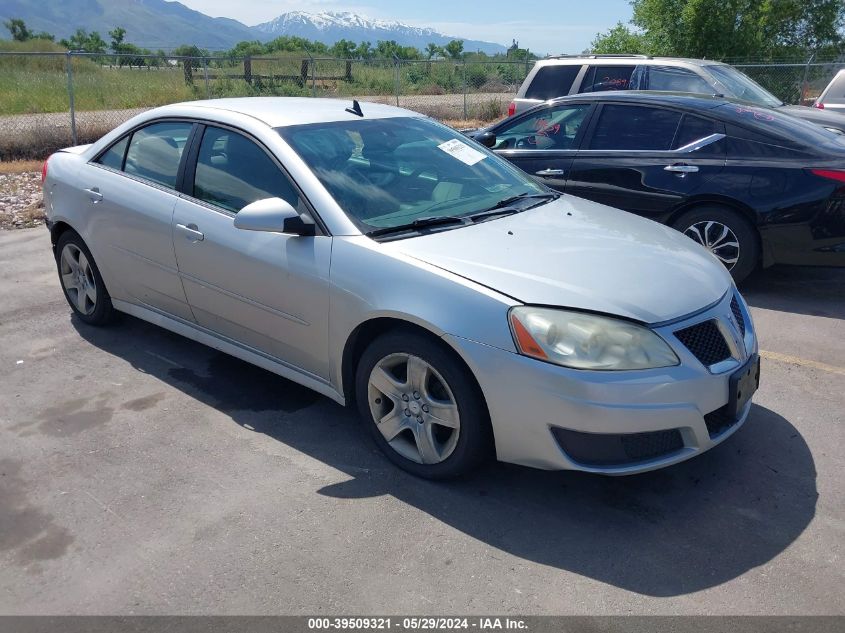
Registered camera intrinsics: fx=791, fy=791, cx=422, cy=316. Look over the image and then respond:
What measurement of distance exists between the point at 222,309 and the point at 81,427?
966 millimetres

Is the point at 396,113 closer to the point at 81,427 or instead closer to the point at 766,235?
the point at 81,427

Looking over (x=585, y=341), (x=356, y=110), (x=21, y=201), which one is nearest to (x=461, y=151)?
(x=356, y=110)

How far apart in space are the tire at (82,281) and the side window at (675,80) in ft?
24.1

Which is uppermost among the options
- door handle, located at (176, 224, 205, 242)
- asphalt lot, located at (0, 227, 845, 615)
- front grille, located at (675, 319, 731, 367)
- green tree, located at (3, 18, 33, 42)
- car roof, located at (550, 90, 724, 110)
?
green tree, located at (3, 18, 33, 42)

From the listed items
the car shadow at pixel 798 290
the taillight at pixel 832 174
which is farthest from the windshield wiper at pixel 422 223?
the taillight at pixel 832 174

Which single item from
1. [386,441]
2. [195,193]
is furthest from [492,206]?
[195,193]

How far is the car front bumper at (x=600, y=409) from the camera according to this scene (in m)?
3.09

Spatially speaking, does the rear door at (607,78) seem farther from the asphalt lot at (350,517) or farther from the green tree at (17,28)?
the green tree at (17,28)

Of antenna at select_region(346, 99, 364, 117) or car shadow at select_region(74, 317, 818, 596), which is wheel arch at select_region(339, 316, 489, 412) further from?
antenna at select_region(346, 99, 364, 117)

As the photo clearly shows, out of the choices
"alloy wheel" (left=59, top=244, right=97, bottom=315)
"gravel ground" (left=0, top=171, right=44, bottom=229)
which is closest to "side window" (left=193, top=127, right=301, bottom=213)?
"alloy wheel" (left=59, top=244, right=97, bottom=315)

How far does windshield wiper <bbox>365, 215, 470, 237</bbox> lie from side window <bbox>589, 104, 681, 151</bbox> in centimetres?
334

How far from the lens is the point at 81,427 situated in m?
4.22

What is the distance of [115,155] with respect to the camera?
16.8ft

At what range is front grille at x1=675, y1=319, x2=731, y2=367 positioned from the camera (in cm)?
330
